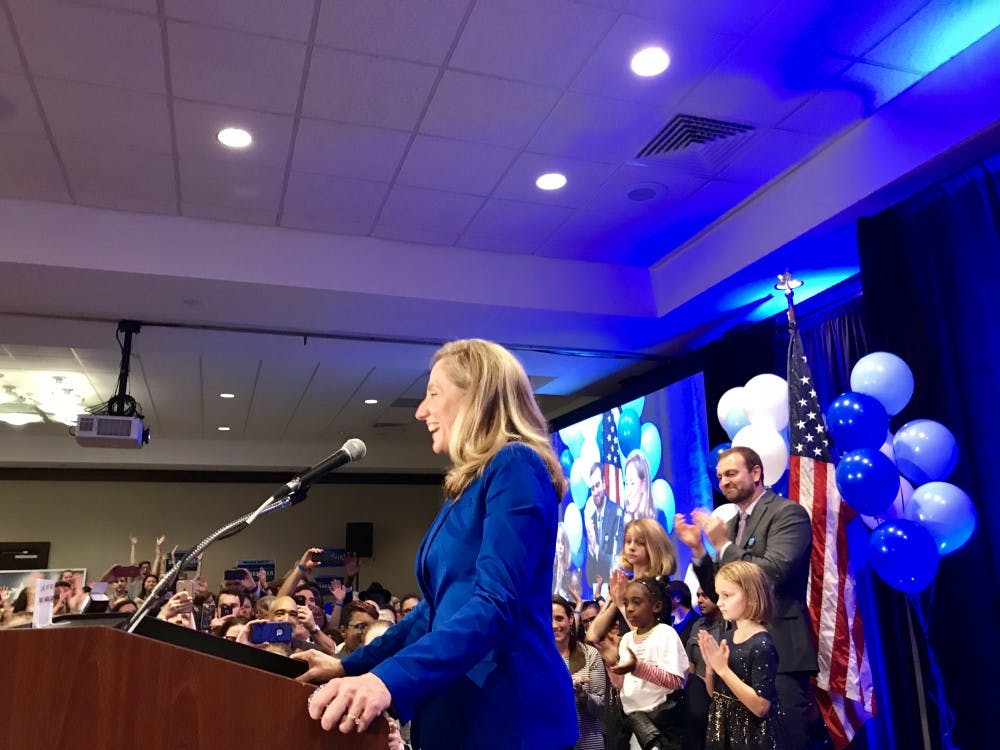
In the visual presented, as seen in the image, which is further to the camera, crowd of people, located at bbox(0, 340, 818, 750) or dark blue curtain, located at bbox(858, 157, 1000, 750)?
dark blue curtain, located at bbox(858, 157, 1000, 750)

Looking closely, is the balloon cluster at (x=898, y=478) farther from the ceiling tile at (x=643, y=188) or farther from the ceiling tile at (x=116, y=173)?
the ceiling tile at (x=116, y=173)

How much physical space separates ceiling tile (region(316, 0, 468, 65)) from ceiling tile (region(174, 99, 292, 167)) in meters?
0.69

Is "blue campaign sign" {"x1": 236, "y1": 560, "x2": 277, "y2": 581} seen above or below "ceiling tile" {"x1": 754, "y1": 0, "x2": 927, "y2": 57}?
below

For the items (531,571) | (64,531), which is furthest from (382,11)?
(64,531)

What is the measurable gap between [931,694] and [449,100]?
145 inches

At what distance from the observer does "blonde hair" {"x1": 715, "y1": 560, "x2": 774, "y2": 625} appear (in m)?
3.07

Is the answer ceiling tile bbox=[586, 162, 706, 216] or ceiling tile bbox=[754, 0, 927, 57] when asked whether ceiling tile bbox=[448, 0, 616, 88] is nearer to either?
ceiling tile bbox=[754, 0, 927, 57]

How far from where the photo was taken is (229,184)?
4.29 metres

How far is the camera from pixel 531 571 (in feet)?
3.55

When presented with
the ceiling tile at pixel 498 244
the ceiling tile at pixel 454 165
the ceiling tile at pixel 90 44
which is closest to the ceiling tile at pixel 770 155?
the ceiling tile at pixel 454 165

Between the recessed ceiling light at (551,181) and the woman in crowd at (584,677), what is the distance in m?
2.25

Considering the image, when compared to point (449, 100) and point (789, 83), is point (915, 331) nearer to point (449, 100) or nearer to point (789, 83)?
point (789, 83)

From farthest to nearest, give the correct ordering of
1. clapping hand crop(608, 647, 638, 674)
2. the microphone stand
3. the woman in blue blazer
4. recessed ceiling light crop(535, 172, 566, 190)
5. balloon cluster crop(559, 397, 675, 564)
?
balloon cluster crop(559, 397, 675, 564)
recessed ceiling light crop(535, 172, 566, 190)
clapping hand crop(608, 647, 638, 674)
the microphone stand
the woman in blue blazer

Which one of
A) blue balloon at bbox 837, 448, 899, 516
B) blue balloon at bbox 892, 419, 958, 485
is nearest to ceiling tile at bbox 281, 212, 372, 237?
blue balloon at bbox 837, 448, 899, 516
